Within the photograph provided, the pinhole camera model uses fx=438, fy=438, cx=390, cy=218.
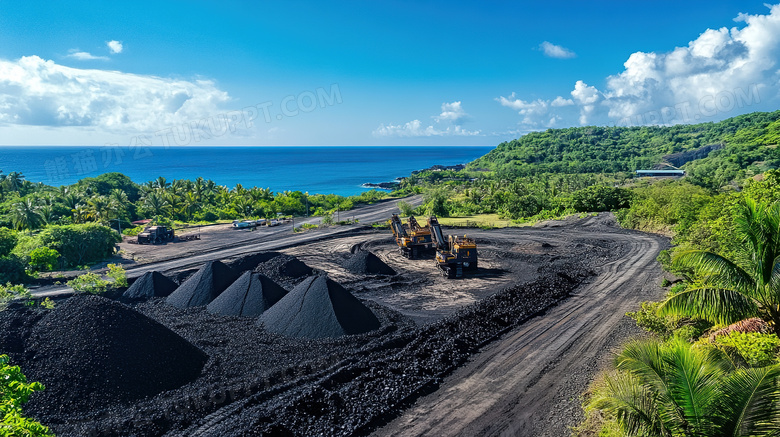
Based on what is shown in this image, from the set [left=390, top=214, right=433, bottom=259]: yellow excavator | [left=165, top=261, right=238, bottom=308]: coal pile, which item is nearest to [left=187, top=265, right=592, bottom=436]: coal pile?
[left=165, top=261, right=238, bottom=308]: coal pile

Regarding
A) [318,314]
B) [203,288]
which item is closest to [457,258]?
[318,314]

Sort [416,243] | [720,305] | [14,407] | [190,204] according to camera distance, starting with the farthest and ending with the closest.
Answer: [190,204]
[416,243]
[720,305]
[14,407]

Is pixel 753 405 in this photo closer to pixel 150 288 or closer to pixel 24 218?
pixel 150 288

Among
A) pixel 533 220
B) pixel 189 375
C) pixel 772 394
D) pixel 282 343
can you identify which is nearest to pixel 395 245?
pixel 533 220

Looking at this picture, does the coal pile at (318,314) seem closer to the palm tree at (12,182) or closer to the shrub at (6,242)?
the shrub at (6,242)

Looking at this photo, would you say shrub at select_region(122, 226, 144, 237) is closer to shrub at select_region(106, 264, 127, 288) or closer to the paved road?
the paved road

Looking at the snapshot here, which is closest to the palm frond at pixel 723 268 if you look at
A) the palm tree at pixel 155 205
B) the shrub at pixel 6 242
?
the shrub at pixel 6 242
